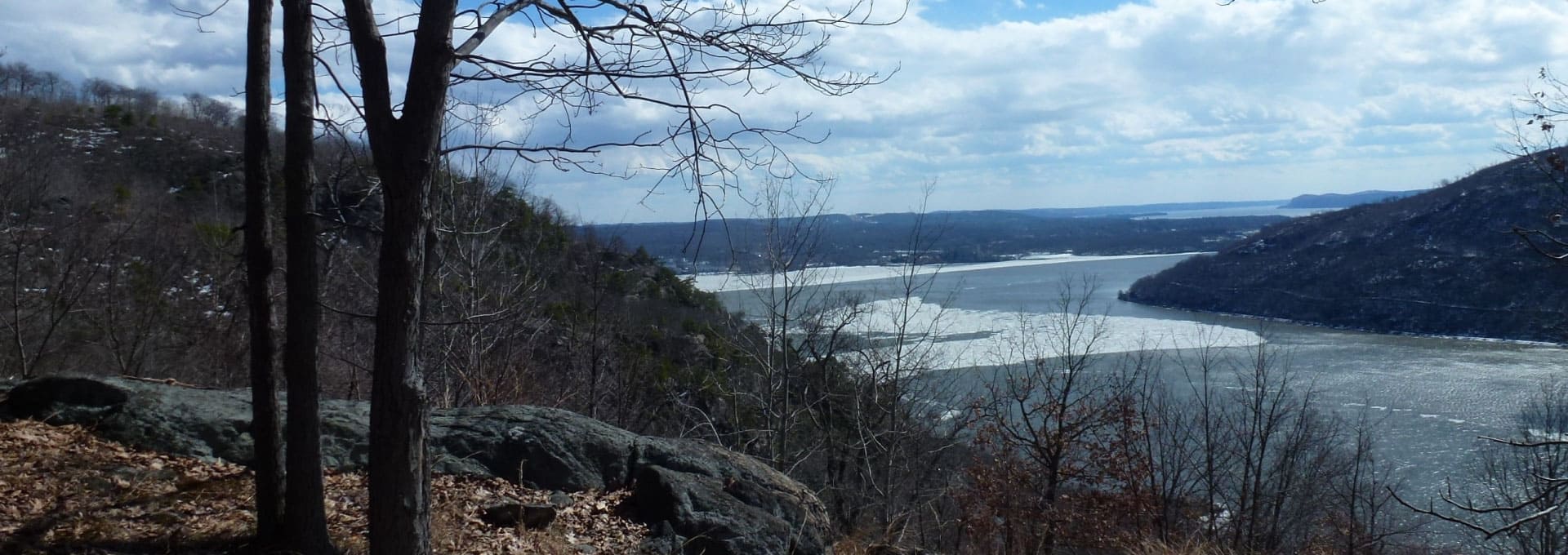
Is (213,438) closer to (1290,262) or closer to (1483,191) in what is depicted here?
(1483,191)

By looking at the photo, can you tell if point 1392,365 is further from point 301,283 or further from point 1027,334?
point 301,283

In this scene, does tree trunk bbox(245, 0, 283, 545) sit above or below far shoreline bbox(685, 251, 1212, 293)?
above

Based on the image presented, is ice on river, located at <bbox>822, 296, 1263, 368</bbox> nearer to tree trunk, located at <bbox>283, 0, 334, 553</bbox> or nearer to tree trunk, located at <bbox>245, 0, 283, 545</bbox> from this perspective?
tree trunk, located at <bbox>283, 0, 334, 553</bbox>

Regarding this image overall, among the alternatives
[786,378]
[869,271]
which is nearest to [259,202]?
[786,378]

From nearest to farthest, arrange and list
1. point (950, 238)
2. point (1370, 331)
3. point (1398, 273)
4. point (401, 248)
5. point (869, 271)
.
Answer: point (401, 248)
point (869, 271)
point (1398, 273)
point (1370, 331)
point (950, 238)

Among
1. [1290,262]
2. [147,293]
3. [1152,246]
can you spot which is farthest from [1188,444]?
[1152,246]

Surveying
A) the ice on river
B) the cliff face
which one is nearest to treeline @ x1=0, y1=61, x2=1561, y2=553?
the ice on river

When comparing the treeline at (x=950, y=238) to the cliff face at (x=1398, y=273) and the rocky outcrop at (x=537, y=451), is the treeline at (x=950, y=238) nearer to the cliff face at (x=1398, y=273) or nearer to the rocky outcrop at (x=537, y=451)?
the rocky outcrop at (x=537, y=451)
